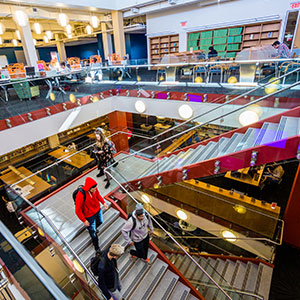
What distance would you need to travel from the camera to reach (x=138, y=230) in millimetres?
3600

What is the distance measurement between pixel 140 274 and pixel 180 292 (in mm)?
874

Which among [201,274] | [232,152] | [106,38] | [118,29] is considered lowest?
[201,274]

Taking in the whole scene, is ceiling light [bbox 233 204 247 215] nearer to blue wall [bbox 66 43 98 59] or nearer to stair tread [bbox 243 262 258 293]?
stair tread [bbox 243 262 258 293]

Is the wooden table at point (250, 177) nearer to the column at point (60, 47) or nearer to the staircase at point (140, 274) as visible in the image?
the staircase at point (140, 274)

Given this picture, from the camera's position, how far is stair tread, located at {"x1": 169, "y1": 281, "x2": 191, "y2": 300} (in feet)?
13.0

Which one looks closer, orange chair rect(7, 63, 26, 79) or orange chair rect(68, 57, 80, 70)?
orange chair rect(7, 63, 26, 79)

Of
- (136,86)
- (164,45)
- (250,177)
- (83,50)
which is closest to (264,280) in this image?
(250,177)

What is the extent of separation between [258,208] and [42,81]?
8712 millimetres

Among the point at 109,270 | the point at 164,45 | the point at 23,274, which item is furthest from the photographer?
the point at 164,45

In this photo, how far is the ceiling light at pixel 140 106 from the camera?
29.1 ft

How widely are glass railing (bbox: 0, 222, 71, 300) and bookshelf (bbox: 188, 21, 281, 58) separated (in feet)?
41.0

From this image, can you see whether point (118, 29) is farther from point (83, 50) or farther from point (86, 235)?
point (83, 50)

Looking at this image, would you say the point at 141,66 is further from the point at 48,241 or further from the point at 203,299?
the point at 203,299

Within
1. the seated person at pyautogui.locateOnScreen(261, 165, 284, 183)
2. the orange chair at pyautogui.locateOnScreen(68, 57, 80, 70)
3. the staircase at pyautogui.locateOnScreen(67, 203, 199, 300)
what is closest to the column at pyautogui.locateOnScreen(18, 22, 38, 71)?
the orange chair at pyautogui.locateOnScreen(68, 57, 80, 70)
